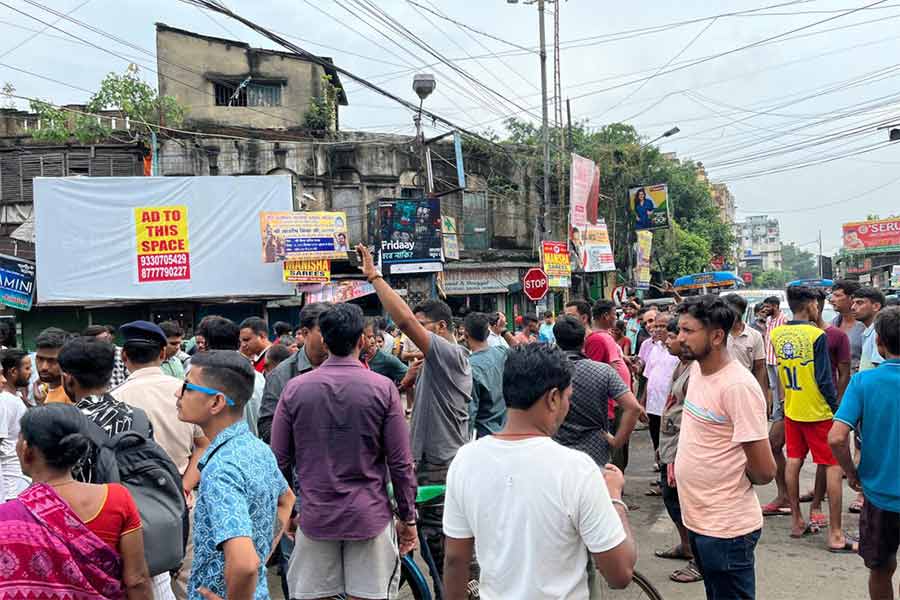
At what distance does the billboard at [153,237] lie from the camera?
18.9m

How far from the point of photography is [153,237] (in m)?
19.4

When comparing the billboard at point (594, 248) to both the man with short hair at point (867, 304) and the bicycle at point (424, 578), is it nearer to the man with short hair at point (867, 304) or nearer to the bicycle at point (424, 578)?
the man with short hair at point (867, 304)

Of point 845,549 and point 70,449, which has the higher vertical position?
point 70,449

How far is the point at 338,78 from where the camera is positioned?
27453mm

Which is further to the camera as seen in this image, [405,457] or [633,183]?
[633,183]

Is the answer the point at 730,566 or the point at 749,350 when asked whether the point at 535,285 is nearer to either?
the point at 749,350

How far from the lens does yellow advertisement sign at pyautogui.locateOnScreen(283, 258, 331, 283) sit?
1980 cm

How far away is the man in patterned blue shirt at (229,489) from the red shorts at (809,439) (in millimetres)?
4747

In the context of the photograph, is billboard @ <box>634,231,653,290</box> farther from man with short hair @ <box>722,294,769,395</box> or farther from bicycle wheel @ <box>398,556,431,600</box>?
bicycle wheel @ <box>398,556,431,600</box>

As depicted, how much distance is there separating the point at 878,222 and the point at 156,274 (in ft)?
166

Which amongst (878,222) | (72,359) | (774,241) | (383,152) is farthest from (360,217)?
(774,241)

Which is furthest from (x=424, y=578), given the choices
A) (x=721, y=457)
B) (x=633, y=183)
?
(x=633, y=183)

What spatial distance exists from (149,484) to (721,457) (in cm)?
255

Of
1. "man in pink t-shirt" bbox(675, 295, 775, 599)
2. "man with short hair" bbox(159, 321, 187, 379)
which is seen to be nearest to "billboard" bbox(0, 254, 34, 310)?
"man with short hair" bbox(159, 321, 187, 379)
